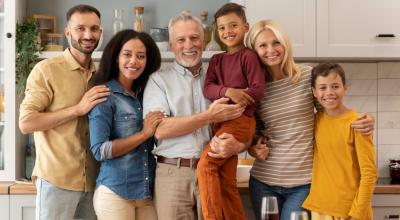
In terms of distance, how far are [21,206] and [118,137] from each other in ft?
3.33

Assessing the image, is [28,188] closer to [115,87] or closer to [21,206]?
[21,206]

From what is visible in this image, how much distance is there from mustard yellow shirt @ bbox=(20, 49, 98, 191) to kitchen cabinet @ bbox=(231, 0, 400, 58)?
1.23m

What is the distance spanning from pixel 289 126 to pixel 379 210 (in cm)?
97

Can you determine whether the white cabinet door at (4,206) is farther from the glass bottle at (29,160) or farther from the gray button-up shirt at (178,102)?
the gray button-up shirt at (178,102)

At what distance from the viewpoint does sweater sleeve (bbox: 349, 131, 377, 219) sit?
7.57 feet

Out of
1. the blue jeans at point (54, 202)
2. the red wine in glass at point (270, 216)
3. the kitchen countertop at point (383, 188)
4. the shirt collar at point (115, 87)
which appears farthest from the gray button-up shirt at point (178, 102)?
the red wine in glass at point (270, 216)

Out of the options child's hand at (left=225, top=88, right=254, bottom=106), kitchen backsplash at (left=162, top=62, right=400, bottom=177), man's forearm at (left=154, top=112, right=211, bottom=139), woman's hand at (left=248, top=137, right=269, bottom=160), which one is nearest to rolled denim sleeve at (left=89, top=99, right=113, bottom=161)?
man's forearm at (left=154, top=112, right=211, bottom=139)

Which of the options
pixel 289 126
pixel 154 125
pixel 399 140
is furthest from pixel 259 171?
pixel 399 140

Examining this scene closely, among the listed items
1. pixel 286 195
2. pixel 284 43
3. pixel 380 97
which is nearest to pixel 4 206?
pixel 286 195

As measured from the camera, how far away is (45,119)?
2.47 meters

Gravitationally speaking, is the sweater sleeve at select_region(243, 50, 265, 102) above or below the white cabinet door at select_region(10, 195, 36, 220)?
above

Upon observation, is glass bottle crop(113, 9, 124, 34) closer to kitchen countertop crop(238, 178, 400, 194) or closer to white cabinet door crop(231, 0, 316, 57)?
white cabinet door crop(231, 0, 316, 57)

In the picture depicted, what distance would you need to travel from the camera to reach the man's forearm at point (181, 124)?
235 centimetres

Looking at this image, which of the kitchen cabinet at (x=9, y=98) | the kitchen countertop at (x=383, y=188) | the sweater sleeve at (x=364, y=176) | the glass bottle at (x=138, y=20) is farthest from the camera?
the glass bottle at (x=138, y=20)
